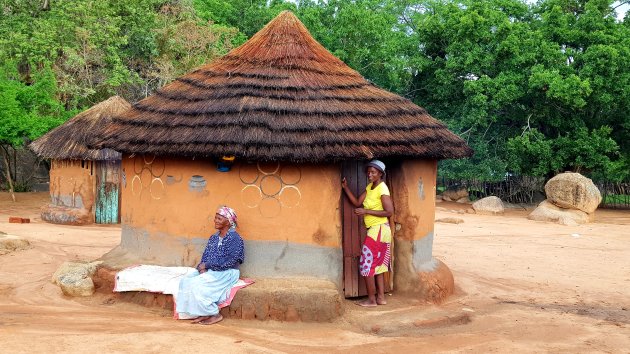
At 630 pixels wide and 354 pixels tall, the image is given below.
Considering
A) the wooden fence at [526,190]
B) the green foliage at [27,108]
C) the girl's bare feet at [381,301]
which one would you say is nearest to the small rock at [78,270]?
the girl's bare feet at [381,301]

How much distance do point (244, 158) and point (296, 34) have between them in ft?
8.30

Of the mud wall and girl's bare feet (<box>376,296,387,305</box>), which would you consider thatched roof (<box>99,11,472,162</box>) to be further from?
girl's bare feet (<box>376,296,387,305</box>)

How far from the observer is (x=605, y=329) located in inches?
276

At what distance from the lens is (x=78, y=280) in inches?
306

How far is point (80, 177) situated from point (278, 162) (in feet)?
30.4

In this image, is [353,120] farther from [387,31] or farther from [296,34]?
[387,31]

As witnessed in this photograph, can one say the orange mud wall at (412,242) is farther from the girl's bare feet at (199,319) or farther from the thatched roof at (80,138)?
the thatched roof at (80,138)

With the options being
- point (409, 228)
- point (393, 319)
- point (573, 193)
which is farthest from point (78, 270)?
point (573, 193)

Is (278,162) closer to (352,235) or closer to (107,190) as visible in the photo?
(352,235)

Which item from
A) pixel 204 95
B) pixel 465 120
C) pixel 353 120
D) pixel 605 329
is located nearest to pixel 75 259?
pixel 204 95

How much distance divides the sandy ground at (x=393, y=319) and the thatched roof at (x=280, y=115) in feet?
6.26

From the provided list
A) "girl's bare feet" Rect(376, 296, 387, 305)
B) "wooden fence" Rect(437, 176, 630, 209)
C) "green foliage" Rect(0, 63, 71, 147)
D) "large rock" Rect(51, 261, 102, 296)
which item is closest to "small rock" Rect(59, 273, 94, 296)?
"large rock" Rect(51, 261, 102, 296)

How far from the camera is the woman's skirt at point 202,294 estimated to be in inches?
262

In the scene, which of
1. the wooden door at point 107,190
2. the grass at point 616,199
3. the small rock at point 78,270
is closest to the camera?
the small rock at point 78,270
